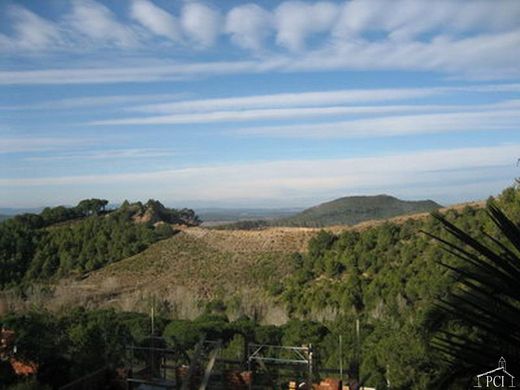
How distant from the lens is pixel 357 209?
66562mm

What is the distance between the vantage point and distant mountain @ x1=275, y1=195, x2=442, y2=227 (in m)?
61.2

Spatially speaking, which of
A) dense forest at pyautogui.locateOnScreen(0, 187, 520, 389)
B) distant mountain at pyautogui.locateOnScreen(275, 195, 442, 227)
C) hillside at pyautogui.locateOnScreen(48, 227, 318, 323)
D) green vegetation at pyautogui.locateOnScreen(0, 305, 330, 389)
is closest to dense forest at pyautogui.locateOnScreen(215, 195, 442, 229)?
distant mountain at pyautogui.locateOnScreen(275, 195, 442, 227)

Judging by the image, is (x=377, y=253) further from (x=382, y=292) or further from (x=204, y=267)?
(x=204, y=267)

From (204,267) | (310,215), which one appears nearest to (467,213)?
(204,267)

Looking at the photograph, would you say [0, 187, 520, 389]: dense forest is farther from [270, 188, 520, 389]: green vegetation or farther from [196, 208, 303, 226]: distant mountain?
[196, 208, 303, 226]: distant mountain

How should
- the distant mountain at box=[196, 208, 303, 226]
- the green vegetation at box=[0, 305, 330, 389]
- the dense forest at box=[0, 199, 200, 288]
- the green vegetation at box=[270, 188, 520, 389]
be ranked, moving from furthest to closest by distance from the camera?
the distant mountain at box=[196, 208, 303, 226] < the dense forest at box=[0, 199, 200, 288] < the green vegetation at box=[270, 188, 520, 389] < the green vegetation at box=[0, 305, 330, 389]

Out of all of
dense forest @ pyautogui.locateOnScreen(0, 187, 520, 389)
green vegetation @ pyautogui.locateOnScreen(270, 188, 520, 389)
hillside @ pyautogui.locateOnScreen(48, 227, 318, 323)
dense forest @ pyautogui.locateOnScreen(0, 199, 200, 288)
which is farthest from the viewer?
dense forest @ pyautogui.locateOnScreen(0, 199, 200, 288)

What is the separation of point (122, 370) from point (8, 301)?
19672 mm

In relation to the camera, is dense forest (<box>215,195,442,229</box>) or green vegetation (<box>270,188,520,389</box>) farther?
dense forest (<box>215,195,442,229</box>)

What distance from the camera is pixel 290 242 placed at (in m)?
37.0

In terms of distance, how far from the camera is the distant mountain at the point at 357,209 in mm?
61156

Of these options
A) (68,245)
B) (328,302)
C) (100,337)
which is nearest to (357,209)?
(68,245)

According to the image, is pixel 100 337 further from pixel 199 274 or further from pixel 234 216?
pixel 234 216

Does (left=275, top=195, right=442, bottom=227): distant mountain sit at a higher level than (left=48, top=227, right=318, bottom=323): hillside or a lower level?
higher
